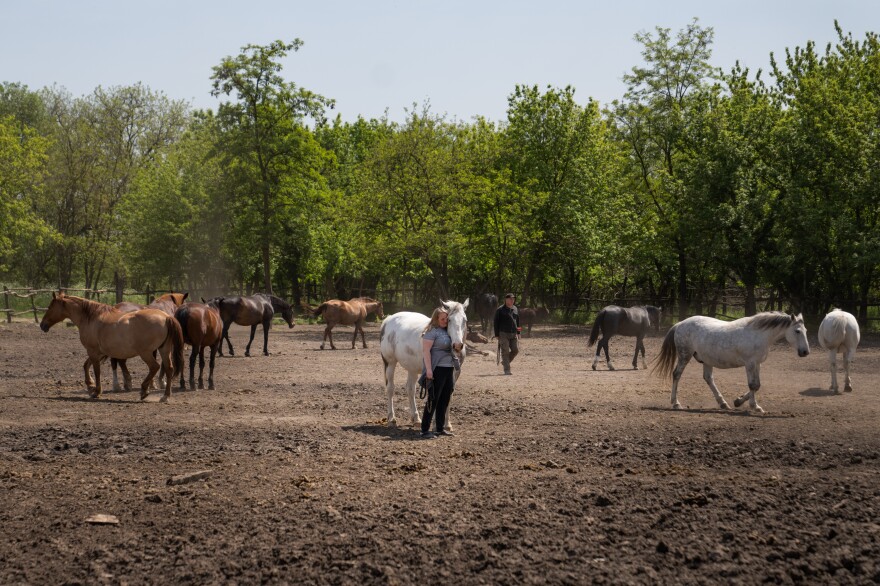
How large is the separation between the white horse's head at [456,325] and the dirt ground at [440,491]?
114 centimetres

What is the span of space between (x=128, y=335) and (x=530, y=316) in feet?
72.0

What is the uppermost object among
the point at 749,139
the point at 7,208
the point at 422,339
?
the point at 749,139

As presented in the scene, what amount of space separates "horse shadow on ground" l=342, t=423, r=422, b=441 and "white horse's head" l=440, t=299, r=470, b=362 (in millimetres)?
1143

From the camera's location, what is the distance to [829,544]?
234 inches

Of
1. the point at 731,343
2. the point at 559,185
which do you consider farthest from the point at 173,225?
the point at 731,343

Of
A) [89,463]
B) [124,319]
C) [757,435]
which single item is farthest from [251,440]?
[757,435]

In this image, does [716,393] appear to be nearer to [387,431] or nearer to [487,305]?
[387,431]

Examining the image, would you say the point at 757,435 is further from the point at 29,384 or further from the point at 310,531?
the point at 29,384

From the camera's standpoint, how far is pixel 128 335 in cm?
1377

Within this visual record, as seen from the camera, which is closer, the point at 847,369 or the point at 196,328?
the point at 196,328

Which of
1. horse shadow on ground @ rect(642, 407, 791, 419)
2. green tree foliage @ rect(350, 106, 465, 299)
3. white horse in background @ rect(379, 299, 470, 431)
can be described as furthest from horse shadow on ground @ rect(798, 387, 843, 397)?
green tree foliage @ rect(350, 106, 465, 299)

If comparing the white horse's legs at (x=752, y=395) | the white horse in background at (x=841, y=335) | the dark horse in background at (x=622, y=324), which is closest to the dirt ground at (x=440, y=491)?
the white horse's legs at (x=752, y=395)

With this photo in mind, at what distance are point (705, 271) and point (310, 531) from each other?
35.5 meters

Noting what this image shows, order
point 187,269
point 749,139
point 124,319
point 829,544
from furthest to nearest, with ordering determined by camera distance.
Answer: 1. point 187,269
2. point 749,139
3. point 124,319
4. point 829,544
